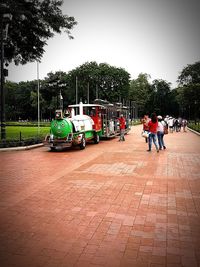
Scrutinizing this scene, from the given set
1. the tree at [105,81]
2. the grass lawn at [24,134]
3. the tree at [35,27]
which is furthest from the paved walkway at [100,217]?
the tree at [105,81]

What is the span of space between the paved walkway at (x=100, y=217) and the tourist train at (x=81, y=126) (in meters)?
5.52

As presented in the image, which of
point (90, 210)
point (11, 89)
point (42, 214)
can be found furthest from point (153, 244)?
point (11, 89)

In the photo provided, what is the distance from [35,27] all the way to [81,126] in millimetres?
11113

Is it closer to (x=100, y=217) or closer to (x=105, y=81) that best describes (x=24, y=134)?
(x=100, y=217)

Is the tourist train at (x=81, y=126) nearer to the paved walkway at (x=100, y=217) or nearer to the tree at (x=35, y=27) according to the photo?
the paved walkway at (x=100, y=217)

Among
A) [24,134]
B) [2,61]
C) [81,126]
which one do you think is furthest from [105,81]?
[81,126]

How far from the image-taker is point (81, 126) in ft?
55.0

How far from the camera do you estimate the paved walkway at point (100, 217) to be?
381 centimetres

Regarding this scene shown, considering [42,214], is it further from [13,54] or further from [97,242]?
[13,54]

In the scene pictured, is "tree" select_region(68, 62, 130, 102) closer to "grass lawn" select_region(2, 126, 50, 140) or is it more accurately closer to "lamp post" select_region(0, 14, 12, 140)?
"grass lawn" select_region(2, 126, 50, 140)

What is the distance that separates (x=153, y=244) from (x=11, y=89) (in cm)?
9620

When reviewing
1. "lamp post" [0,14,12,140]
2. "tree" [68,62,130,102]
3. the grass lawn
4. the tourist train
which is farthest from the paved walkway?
"tree" [68,62,130,102]

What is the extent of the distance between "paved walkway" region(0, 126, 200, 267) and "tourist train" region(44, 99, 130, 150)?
5521mm

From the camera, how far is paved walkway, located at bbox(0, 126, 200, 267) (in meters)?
3.81
